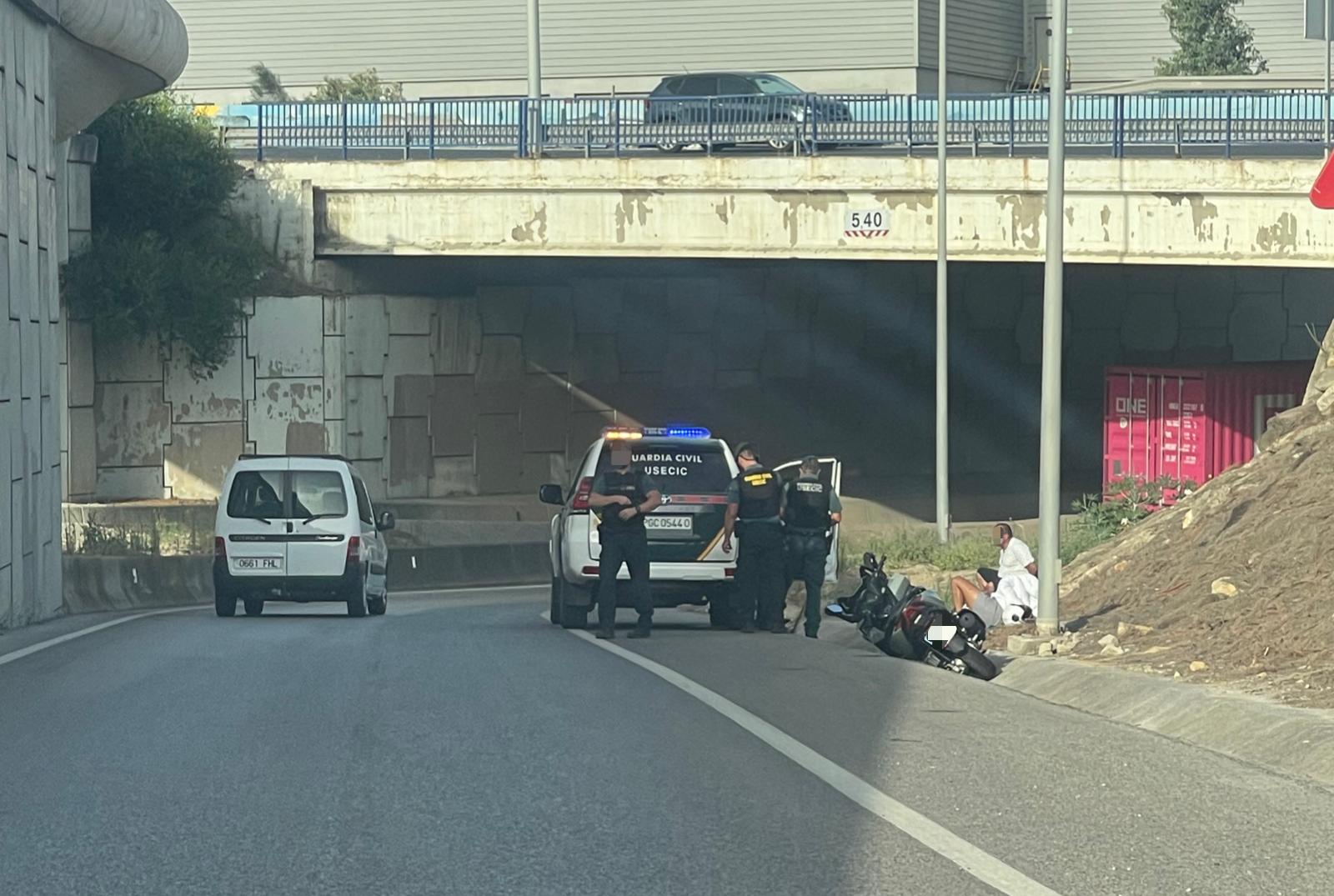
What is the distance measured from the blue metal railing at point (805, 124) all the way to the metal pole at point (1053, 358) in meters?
17.5

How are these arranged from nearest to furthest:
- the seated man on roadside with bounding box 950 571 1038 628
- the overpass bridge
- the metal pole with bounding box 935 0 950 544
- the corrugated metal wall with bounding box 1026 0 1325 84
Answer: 1. the seated man on roadside with bounding box 950 571 1038 628
2. the overpass bridge
3. the metal pole with bounding box 935 0 950 544
4. the corrugated metal wall with bounding box 1026 0 1325 84

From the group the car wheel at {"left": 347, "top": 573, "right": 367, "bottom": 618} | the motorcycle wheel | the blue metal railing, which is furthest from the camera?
the blue metal railing

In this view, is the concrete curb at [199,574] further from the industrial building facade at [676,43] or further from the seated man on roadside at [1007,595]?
the industrial building facade at [676,43]

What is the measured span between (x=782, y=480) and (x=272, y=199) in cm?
1859

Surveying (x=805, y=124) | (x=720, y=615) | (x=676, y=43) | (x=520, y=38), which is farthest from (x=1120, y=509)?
(x=520, y=38)

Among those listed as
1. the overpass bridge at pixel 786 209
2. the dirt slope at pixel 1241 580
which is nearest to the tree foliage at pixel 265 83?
the overpass bridge at pixel 786 209

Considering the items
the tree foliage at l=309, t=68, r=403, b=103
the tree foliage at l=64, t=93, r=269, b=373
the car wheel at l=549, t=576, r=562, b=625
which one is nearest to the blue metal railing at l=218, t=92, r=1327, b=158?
the tree foliage at l=64, t=93, r=269, b=373

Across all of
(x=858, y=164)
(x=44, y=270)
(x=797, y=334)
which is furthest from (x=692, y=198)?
(x=44, y=270)

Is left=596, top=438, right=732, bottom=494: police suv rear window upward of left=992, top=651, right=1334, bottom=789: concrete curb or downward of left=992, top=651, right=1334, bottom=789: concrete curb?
upward

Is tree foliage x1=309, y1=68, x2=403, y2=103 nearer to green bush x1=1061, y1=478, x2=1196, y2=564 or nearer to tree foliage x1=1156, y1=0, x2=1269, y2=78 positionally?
tree foliage x1=1156, y1=0, x2=1269, y2=78

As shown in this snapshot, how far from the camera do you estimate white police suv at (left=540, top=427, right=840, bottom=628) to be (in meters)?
18.0

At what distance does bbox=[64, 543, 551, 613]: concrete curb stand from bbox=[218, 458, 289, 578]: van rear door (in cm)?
494

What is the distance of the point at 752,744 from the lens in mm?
9617

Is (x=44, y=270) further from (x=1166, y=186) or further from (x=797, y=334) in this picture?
(x=797, y=334)
